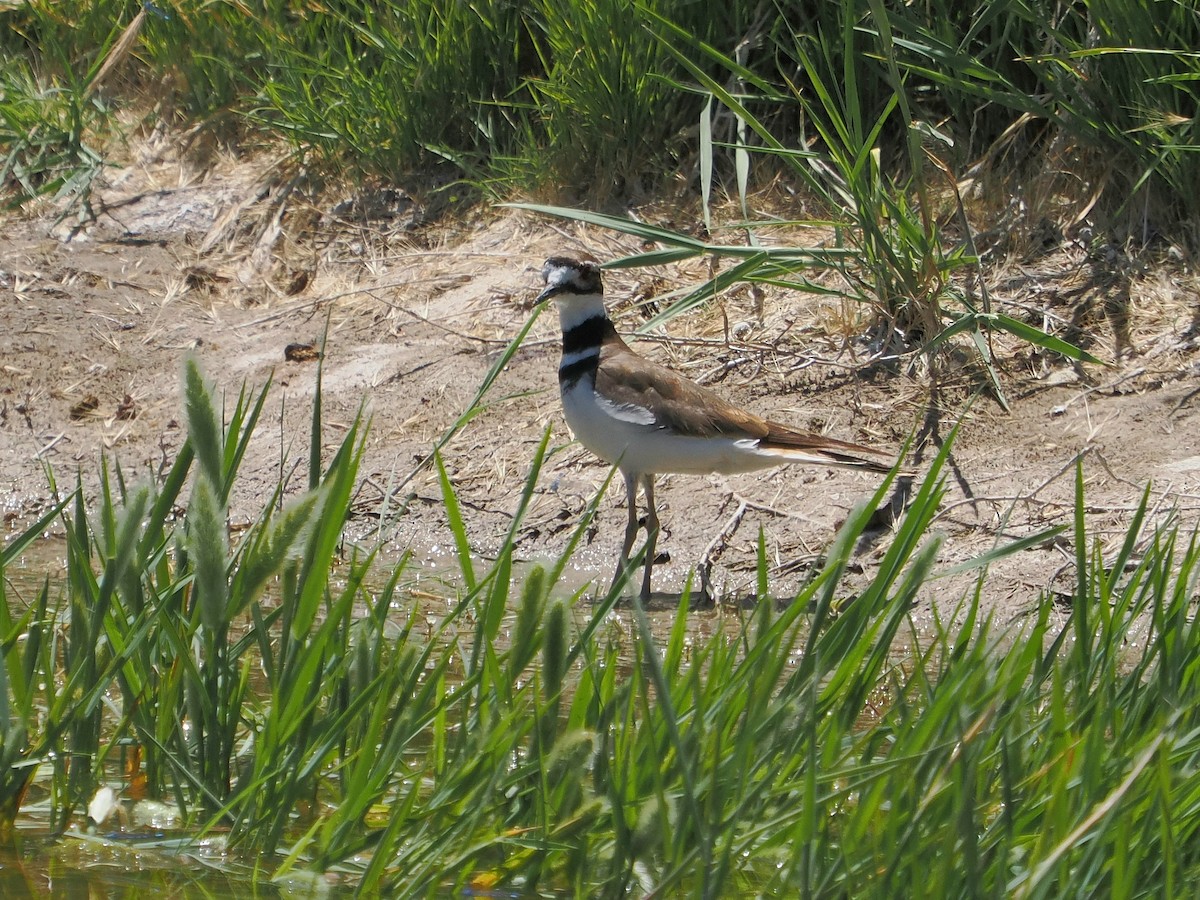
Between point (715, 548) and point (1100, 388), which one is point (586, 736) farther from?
point (1100, 388)

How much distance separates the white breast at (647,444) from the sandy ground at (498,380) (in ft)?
0.82


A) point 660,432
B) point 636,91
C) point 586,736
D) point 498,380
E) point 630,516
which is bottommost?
point 630,516

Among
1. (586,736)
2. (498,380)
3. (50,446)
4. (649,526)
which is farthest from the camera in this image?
(498,380)

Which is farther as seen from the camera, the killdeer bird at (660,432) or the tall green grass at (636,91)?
the tall green grass at (636,91)

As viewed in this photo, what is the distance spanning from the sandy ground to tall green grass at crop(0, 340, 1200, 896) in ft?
7.99

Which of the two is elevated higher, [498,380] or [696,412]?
[696,412]

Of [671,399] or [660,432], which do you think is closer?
[660,432]

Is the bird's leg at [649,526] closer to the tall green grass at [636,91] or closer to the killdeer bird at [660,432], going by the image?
the killdeer bird at [660,432]

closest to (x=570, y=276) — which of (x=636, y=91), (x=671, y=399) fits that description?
(x=671, y=399)

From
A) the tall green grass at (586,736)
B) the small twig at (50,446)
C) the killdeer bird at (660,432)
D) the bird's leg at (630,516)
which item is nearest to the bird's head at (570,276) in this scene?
the killdeer bird at (660,432)

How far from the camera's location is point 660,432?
5.62 meters

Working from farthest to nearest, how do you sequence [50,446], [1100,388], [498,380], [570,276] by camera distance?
1. [498,380]
2. [50,446]
3. [570,276]
4. [1100,388]

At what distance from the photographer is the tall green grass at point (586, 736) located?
2.03 metres

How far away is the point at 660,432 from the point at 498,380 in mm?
1245
